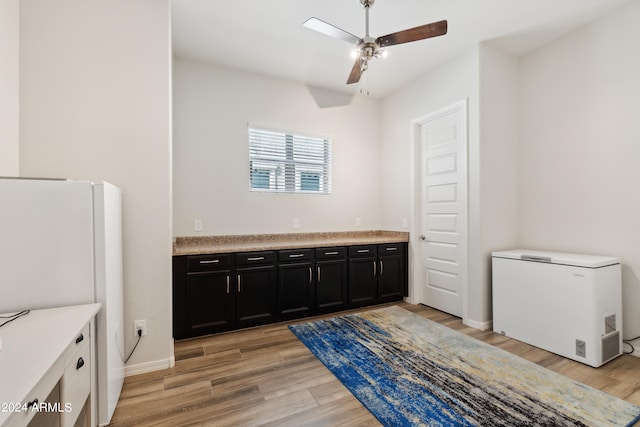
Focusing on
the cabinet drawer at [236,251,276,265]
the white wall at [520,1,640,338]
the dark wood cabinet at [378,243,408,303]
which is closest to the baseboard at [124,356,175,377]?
the cabinet drawer at [236,251,276,265]

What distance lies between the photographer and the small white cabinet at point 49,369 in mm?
850

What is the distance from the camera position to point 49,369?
967 mm

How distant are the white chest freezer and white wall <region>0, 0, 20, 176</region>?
4187 millimetres

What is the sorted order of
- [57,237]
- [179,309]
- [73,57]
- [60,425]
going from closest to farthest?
[60,425] < [57,237] < [73,57] < [179,309]

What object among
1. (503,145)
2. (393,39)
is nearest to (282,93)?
(393,39)

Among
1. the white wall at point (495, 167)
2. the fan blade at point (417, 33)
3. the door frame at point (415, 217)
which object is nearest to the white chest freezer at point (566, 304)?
the white wall at point (495, 167)

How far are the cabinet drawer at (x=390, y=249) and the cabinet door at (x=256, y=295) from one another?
5.02ft

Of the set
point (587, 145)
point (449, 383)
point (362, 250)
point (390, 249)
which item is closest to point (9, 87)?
point (362, 250)

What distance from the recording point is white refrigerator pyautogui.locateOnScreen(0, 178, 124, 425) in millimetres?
1468

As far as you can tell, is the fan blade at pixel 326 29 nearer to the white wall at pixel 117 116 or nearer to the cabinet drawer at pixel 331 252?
the white wall at pixel 117 116

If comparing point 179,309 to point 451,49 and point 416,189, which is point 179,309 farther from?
point 451,49

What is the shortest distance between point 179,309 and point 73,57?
89.5 inches

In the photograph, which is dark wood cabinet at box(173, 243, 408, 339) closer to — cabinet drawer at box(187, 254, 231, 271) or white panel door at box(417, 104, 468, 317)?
cabinet drawer at box(187, 254, 231, 271)

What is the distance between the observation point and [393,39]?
229 cm
